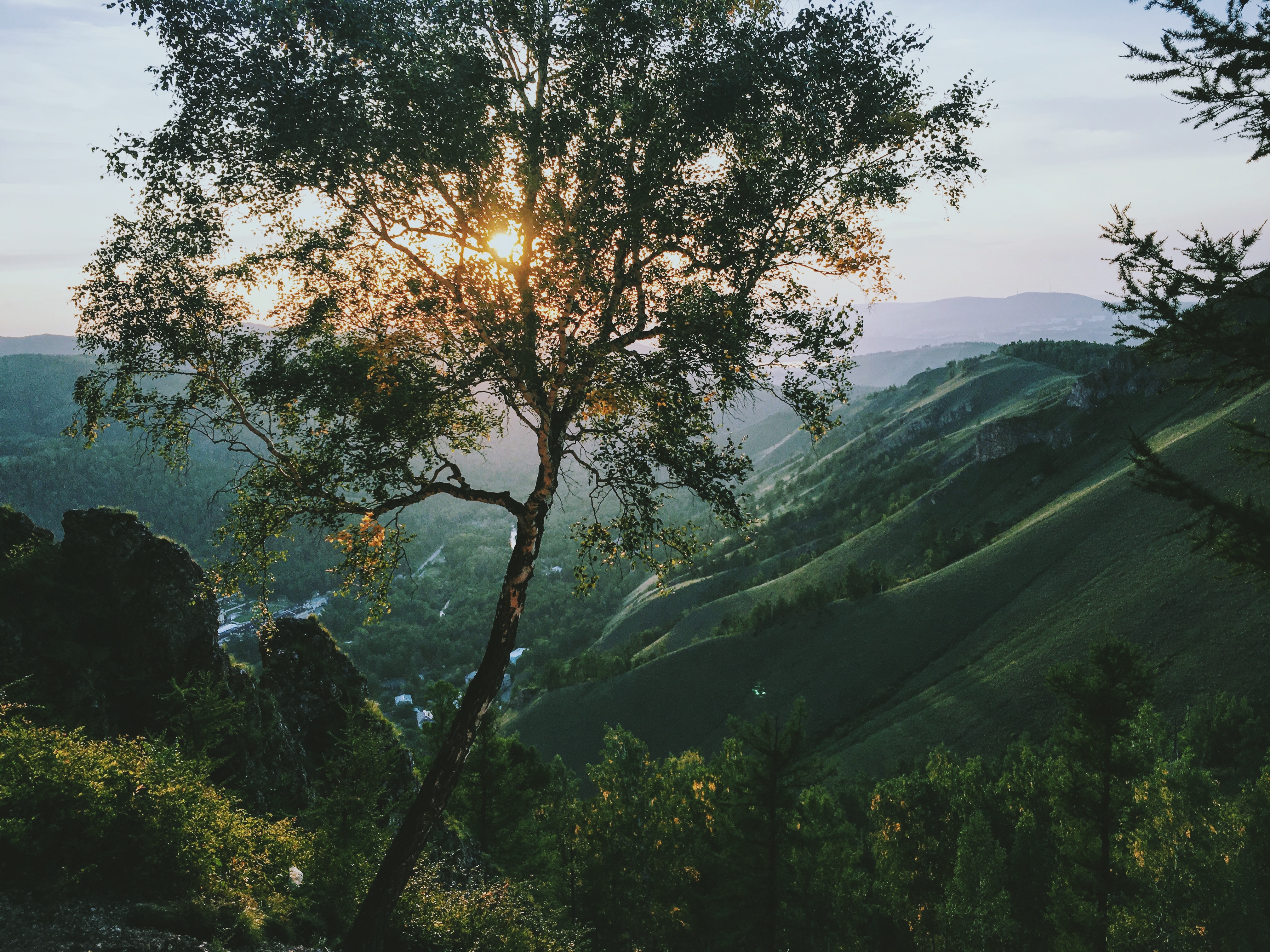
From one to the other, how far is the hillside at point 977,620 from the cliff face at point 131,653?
167 ft

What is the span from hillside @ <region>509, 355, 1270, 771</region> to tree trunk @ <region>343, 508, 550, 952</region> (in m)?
54.3

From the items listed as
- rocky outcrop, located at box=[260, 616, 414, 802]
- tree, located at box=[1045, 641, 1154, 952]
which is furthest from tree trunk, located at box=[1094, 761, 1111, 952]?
rocky outcrop, located at box=[260, 616, 414, 802]

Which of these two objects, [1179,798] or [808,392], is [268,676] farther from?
[1179,798]

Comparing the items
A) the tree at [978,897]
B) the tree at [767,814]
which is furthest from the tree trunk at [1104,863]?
the tree at [767,814]

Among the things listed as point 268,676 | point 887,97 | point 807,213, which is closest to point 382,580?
point 807,213

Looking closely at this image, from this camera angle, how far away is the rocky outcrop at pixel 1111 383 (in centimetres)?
17138

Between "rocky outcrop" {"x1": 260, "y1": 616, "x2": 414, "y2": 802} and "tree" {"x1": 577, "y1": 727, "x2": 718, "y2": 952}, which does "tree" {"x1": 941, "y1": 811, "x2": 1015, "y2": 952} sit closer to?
"tree" {"x1": 577, "y1": 727, "x2": 718, "y2": 952}

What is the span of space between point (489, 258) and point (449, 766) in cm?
853

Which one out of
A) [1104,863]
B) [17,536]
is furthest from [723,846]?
[17,536]

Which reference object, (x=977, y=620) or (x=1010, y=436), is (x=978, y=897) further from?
(x=1010, y=436)

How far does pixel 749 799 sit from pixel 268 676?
20826 millimetres

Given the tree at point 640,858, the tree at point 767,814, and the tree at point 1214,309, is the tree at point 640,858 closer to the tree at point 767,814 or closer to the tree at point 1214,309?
the tree at point 767,814

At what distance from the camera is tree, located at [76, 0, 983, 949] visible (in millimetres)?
9922

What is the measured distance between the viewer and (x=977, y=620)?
110375 mm
